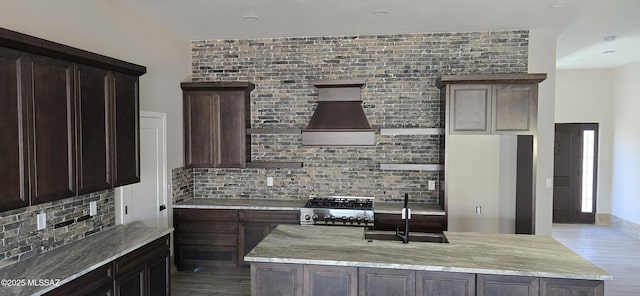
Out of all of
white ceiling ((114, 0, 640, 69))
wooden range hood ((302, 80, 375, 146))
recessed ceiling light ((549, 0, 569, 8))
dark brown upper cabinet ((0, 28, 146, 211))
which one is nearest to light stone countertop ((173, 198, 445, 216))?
wooden range hood ((302, 80, 375, 146))

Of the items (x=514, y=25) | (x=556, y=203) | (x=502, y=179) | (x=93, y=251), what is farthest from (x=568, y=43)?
(x=93, y=251)

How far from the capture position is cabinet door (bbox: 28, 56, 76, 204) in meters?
2.64

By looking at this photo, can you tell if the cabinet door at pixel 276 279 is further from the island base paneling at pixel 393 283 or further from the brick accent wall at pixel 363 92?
the brick accent wall at pixel 363 92

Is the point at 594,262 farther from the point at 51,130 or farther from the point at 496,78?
the point at 51,130

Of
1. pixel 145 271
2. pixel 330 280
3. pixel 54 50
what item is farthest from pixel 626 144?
pixel 54 50

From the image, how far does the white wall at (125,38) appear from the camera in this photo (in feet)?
10.0

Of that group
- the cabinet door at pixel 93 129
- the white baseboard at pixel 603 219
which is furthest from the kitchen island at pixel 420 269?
the white baseboard at pixel 603 219

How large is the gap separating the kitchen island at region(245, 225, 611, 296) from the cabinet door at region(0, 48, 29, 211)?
155 centimetres

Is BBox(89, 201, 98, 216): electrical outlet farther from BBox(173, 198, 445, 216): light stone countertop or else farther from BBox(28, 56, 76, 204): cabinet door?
BBox(173, 198, 445, 216): light stone countertop

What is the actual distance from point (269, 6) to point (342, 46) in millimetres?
1583

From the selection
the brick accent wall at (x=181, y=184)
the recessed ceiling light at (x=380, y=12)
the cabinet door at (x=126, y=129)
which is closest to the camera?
the cabinet door at (x=126, y=129)

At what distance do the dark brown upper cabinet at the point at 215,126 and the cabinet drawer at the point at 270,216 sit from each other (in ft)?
2.27

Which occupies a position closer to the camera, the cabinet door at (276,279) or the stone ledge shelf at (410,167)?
the cabinet door at (276,279)

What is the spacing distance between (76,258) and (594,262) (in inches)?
255
